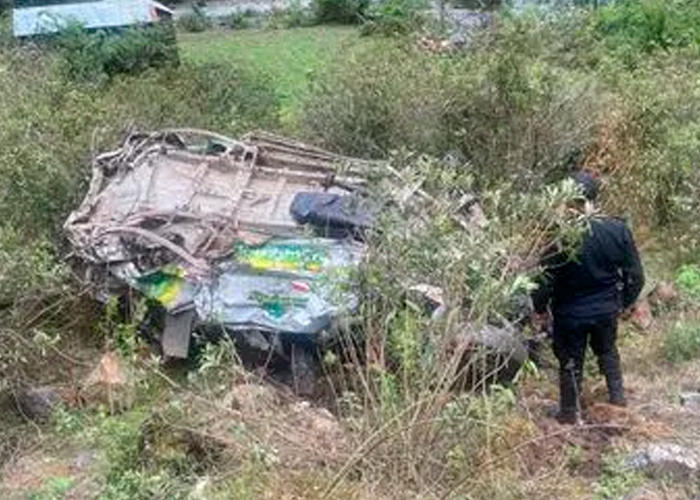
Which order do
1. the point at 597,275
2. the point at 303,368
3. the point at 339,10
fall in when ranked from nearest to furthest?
the point at 597,275, the point at 303,368, the point at 339,10

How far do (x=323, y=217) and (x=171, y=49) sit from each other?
13660 mm

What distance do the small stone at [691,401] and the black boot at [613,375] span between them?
46 centimetres

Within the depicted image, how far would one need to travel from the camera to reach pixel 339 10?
38.4 metres

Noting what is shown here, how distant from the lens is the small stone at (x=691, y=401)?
828 centimetres

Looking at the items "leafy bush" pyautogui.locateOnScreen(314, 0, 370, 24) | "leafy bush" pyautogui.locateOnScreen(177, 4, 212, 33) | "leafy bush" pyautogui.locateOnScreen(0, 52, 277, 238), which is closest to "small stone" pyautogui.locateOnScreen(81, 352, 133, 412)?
"leafy bush" pyautogui.locateOnScreen(0, 52, 277, 238)

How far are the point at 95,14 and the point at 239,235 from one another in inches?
734

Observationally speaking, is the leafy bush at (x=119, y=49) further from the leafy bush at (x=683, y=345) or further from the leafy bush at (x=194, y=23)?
the leafy bush at (x=194, y=23)

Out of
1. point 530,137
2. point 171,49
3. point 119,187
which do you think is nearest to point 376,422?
point 119,187

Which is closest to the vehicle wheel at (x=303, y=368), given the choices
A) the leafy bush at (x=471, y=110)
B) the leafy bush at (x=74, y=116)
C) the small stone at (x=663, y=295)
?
the leafy bush at (x=74, y=116)

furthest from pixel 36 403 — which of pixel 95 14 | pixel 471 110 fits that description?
pixel 95 14

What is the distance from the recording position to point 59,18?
23.8 metres

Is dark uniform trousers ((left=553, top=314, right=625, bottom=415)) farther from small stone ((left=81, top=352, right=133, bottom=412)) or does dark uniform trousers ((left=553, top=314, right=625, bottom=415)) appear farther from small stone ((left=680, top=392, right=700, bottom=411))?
small stone ((left=81, top=352, right=133, bottom=412))

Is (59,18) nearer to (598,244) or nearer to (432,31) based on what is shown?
(432,31)

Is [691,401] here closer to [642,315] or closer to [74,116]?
[642,315]
